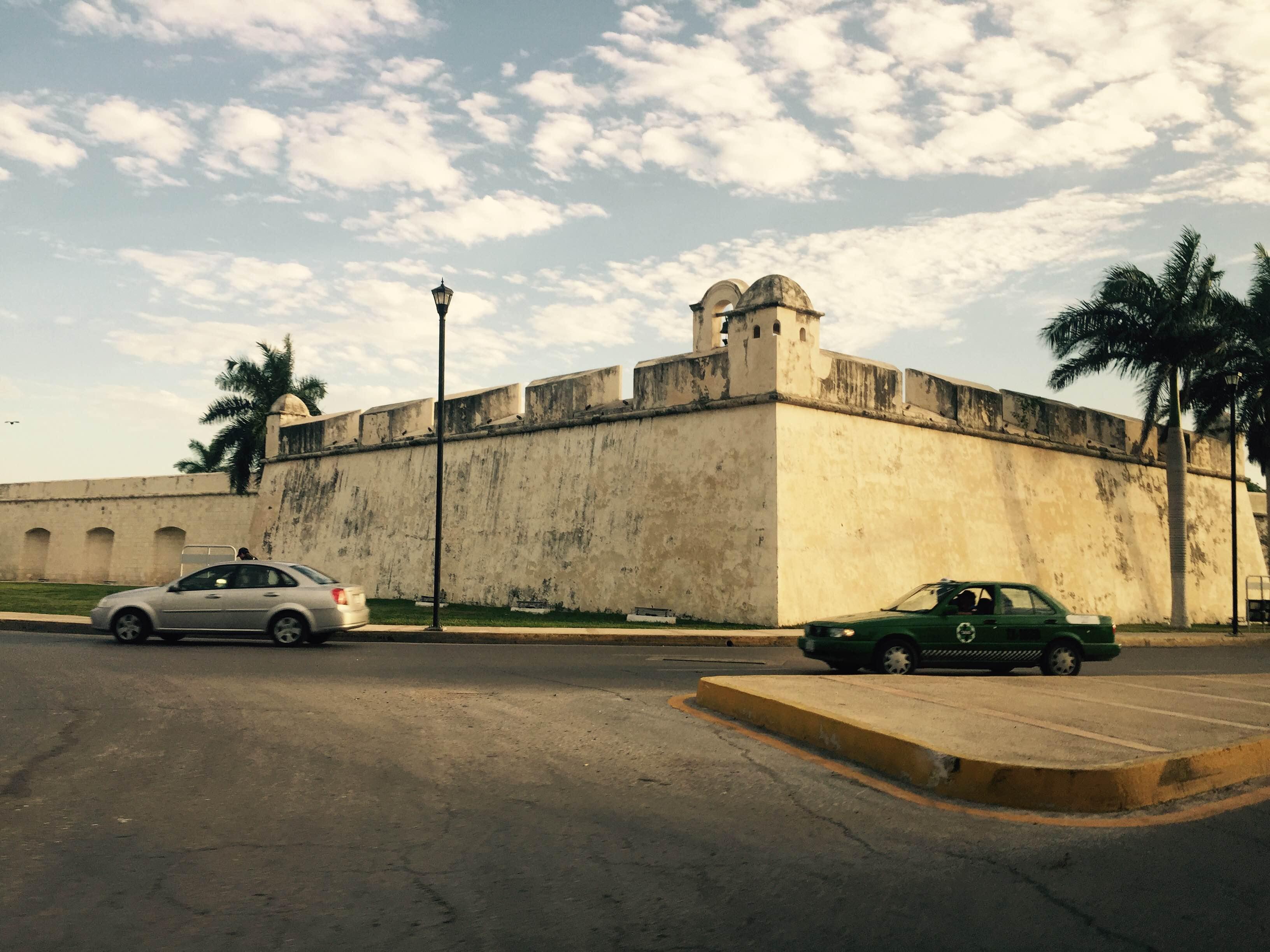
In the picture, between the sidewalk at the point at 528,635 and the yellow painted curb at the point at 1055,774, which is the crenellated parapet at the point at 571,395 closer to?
the sidewalk at the point at 528,635

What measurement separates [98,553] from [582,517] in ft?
94.6

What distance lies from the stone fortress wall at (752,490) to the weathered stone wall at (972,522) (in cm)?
6

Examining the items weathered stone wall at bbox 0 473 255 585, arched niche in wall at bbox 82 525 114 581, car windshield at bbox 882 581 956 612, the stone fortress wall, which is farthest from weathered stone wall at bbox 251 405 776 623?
arched niche in wall at bbox 82 525 114 581

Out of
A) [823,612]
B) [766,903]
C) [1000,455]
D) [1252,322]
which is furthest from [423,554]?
[766,903]

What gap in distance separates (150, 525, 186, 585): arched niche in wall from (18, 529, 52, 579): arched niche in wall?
7.64 m

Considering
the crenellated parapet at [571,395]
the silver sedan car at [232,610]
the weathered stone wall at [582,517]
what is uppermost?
the crenellated parapet at [571,395]

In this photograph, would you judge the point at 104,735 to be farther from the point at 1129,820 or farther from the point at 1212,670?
the point at 1212,670

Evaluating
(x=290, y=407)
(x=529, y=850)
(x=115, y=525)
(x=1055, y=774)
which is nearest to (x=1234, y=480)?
(x=1055, y=774)

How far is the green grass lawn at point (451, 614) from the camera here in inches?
792

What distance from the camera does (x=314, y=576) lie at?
15758 millimetres

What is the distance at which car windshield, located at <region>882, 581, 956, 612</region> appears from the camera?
12.5 m

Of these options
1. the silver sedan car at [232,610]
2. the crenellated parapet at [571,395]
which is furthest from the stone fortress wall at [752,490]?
the silver sedan car at [232,610]

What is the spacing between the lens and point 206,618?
1528cm

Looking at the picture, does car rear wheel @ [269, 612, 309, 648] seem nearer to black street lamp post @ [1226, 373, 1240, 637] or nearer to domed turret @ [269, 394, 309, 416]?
domed turret @ [269, 394, 309, 416]
